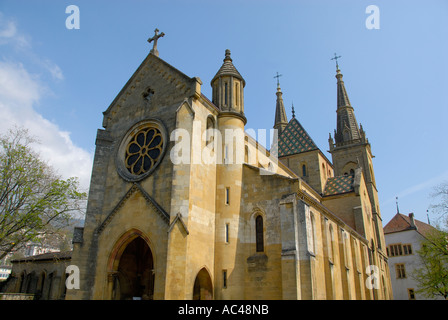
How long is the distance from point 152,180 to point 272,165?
40.1 ft

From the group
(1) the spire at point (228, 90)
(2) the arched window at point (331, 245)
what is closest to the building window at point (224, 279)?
(2) the arched window at point (331, 245)

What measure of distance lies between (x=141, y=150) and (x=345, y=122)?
3335 cm

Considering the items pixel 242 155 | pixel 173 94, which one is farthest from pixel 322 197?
pixel 173 94

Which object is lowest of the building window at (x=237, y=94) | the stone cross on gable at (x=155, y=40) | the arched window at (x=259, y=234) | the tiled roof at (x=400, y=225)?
the arched window at (x=259, y=234)

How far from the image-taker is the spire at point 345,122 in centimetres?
4591

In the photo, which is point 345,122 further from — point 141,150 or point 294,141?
point 141,150

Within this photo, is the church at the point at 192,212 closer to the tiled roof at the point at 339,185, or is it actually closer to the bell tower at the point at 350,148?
the tiled roof at the point at 339,185

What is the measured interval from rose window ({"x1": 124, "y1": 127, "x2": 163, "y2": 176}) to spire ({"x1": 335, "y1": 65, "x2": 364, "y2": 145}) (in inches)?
1244

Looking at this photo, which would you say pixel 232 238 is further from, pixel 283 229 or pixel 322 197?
pixel 322 197

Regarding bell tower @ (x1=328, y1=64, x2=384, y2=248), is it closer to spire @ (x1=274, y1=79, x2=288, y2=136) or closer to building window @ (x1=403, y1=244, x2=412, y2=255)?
spire @ (x1=274, y1=79, x2=288, y2=136)

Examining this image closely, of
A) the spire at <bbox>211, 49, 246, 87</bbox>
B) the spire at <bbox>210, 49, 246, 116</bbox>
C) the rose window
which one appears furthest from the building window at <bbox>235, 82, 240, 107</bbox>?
the rose window

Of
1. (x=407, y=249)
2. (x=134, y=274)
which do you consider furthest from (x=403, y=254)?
(x=134, y=274)

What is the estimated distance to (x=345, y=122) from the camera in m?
46.4

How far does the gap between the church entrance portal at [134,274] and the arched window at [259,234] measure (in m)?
Result: 5.98
